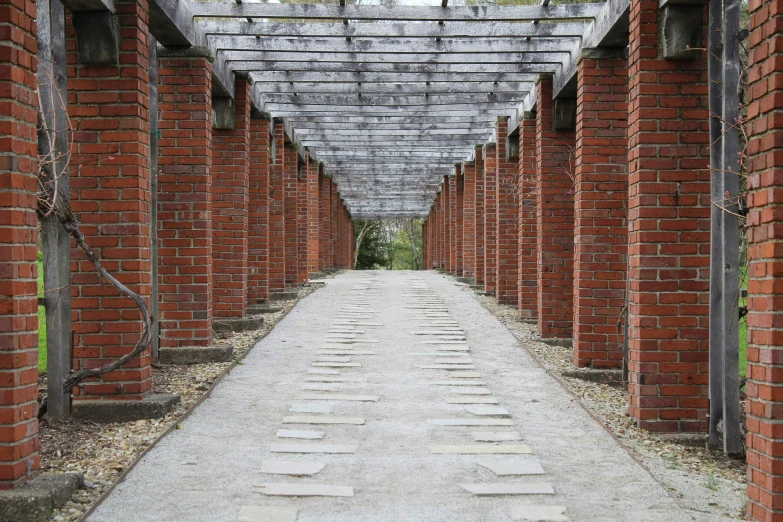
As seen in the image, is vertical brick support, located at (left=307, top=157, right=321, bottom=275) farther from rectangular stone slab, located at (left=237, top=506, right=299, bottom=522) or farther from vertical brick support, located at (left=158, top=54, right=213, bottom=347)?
rectangular stone slab, located at (left=237, top=506, right=299, bottom=522)

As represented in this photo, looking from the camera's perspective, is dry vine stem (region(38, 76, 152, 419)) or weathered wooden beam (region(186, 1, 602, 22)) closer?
dry vine stem (region(38, 76, 152, 419))

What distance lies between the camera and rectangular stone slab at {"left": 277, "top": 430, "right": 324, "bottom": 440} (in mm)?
4867

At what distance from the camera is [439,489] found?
3.90 m

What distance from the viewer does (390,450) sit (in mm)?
4625

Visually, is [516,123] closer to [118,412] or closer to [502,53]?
[502,53]

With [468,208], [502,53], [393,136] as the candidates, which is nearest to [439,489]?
[502,53]

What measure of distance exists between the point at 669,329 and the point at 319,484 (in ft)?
8.78

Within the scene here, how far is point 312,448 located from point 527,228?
645 cm

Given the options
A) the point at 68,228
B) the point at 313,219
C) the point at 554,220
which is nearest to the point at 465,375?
the point at 554,220

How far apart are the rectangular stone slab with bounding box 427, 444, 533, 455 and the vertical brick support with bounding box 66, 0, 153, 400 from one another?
2231 mm

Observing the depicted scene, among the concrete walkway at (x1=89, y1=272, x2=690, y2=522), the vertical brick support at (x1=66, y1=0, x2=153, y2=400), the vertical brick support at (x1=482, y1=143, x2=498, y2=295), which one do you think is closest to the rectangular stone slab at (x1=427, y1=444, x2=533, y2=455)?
the concrete walkway at (x1=89, y1=272, x2=690, y2=522)

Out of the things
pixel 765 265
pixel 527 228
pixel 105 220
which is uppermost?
pixel 527 228

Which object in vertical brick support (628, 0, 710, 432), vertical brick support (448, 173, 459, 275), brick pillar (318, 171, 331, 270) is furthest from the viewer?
brick pillar (318, 171, 331, 270)

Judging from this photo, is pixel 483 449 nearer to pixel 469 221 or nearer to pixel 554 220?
pixel 554 220
